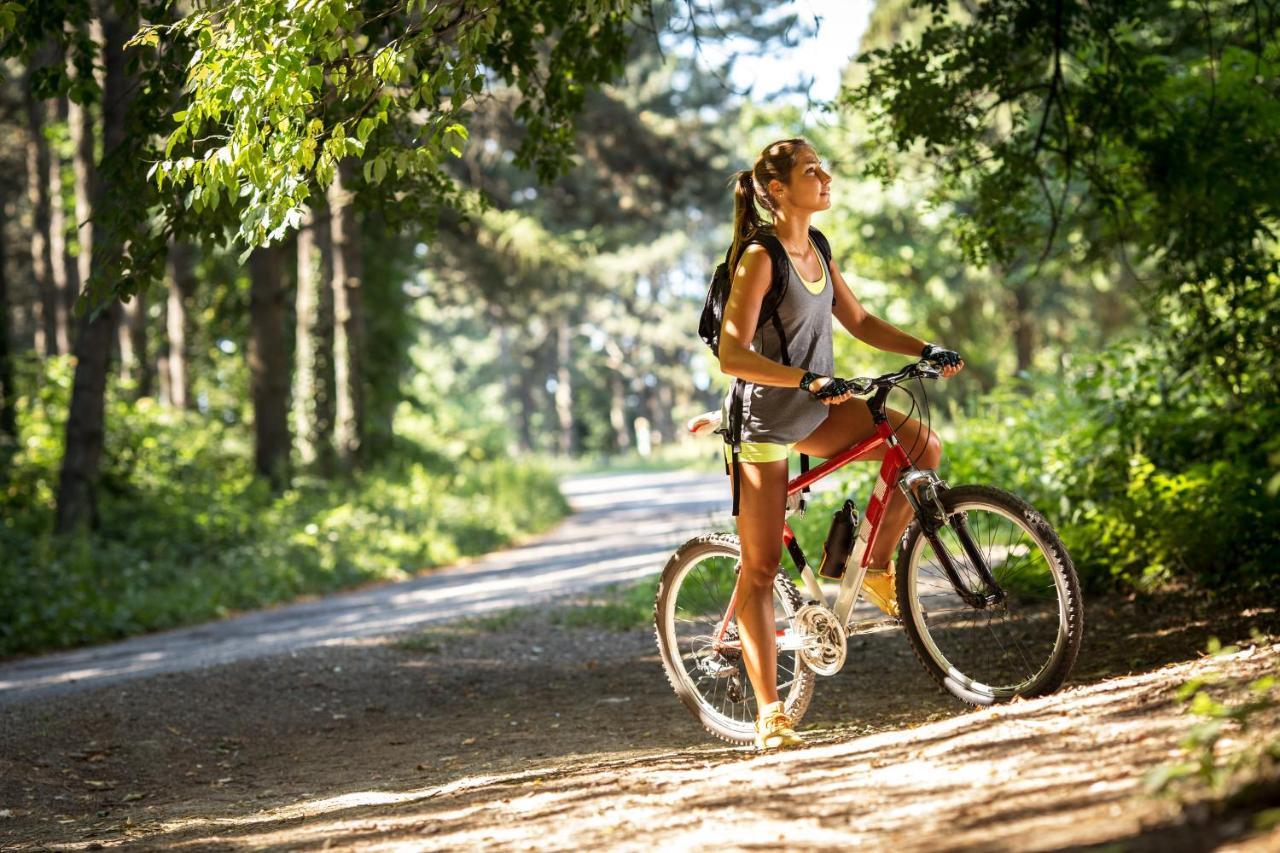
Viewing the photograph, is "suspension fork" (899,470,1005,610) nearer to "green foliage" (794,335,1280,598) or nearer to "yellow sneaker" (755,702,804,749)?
"yellow sneaker" (755,702,804,749)

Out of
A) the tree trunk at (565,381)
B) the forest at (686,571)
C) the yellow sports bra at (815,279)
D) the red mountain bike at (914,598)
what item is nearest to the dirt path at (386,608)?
the forest at (686,571)

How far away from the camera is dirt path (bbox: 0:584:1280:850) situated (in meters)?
3.48

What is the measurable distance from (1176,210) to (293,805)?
596cm

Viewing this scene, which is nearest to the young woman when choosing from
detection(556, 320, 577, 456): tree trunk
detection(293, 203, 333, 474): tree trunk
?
detection(293, 203, 333, 474): tree trunk

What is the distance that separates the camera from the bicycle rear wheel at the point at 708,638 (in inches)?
221

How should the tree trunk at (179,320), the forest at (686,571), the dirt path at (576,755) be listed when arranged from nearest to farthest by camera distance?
the dirt path at (576,755) < the forest at (686,571) < the tree trunk at (179,320)

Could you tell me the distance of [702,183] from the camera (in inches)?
1036

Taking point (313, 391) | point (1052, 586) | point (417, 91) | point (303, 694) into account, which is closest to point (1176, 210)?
point (1052, 586)

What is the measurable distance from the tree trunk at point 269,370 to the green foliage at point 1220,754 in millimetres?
18474

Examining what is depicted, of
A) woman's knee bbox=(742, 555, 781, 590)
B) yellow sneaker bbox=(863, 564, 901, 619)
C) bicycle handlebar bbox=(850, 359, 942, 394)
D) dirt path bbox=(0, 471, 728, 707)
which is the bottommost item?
dirt path bbox=(0, 471, 728, 707)

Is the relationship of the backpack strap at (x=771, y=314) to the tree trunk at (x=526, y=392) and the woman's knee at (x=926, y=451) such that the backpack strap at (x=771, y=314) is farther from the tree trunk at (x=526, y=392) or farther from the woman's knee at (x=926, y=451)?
the tree trunk at (x=526, y=392)

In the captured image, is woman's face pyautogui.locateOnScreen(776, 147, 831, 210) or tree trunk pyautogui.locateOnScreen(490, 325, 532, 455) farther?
tree trunk pyautogui.locateOnScreen(490, 325, 532, 455)

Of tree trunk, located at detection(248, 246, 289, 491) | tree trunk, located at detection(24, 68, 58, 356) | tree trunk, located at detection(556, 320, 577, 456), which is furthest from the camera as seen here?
tree trunk, located at detection(556, 320, 577, 456)

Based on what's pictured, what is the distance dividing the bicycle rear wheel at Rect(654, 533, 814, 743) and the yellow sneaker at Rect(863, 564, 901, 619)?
308 mm
